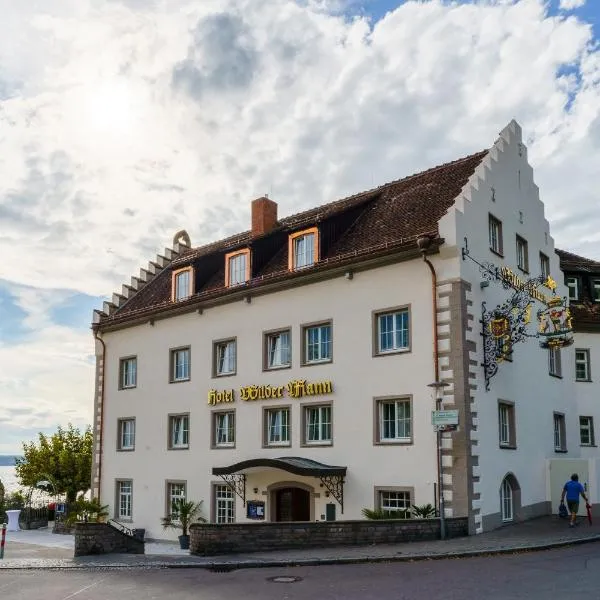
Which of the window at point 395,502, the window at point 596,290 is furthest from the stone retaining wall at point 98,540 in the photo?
the window at point 596,290

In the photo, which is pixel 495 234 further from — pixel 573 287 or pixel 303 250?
pixel 573 287

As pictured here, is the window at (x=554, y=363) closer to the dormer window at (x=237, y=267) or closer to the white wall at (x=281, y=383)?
the white wall at (x=281, y=383)

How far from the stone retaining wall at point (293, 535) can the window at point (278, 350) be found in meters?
8.58

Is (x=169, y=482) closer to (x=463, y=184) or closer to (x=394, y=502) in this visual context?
(x=394, y=502)

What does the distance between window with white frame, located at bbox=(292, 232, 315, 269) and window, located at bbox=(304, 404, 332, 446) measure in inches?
205

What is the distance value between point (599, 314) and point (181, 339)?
60.0 ft

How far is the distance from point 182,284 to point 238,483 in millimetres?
9573

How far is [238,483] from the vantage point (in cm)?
2947

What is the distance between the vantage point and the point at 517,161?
29859mm

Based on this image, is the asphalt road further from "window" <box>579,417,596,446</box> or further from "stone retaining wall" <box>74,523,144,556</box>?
"window" <box>579,417,596,446</box>

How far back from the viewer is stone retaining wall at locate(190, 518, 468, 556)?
20.6 m

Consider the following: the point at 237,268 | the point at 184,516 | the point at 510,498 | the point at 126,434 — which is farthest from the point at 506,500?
the point at 126,434

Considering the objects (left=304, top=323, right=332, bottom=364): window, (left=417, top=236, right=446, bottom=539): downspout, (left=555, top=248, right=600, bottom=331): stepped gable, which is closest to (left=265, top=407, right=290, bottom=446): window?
(left=304, top=323, right=332, bottom=364): window

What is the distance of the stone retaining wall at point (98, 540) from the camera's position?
2375cm
